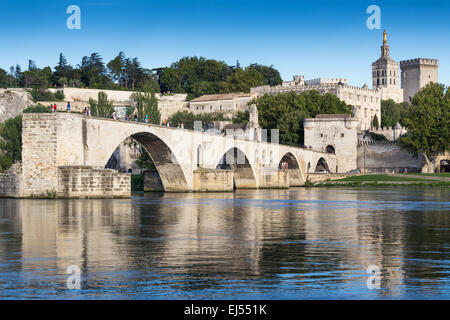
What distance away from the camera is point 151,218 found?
78.1 feet

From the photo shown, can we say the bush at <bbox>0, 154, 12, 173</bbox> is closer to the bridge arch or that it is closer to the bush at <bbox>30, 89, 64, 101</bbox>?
the bridge arch

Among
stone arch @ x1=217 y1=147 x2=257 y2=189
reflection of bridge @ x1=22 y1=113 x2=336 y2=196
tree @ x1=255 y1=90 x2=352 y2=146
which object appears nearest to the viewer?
reflection of bridge @ x1=22 y1=113 x2=336 y2=196

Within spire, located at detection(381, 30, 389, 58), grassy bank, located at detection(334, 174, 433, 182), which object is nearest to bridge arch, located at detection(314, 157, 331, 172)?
grassy bank, located at detection(334, 174, 433, 182)

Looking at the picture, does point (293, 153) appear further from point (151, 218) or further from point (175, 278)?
point (175, 278)

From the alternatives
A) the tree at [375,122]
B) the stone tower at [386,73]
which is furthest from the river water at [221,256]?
the stone tower at [386,73]

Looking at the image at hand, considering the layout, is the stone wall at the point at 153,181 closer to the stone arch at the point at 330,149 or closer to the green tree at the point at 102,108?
the green tree at the point at 102,108

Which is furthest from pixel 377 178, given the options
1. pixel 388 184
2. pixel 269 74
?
pixel 269 74

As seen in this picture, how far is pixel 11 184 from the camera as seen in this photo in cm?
Result: 3403

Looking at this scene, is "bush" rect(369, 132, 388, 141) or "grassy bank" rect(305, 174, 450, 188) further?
"bush" rect(369, 132, 388, 141)

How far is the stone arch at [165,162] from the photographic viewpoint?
147 ft

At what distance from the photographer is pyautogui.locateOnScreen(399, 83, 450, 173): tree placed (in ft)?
254

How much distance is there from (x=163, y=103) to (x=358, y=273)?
101922 mm

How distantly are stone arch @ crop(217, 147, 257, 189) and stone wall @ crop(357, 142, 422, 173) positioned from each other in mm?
28360
